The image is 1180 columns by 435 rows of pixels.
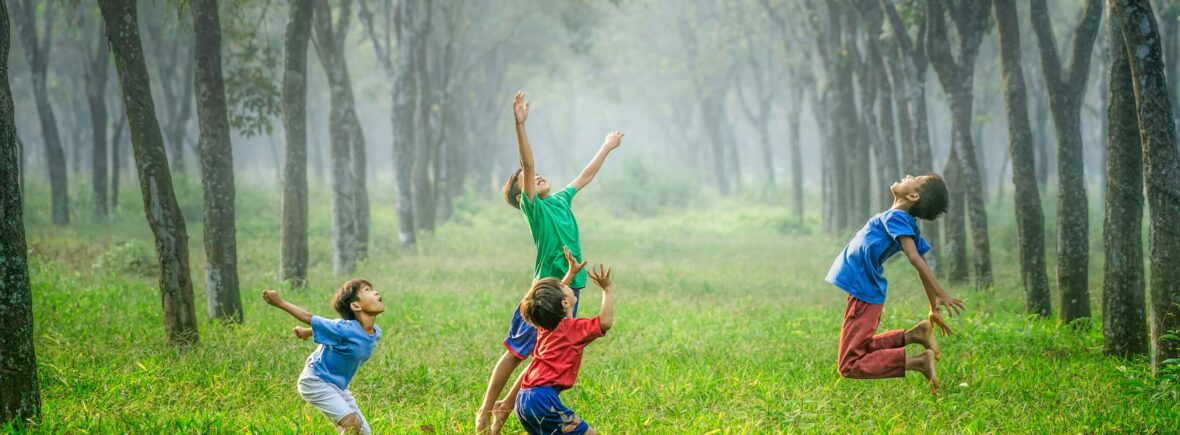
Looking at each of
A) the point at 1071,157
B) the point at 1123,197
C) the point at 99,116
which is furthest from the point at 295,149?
the point at 99,116

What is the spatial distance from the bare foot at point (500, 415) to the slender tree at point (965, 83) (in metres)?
7.92

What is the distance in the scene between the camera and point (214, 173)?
9625 mm

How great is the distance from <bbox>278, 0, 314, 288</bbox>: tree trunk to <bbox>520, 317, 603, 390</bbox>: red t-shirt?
8236mm

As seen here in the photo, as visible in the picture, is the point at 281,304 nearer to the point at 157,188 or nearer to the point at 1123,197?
the point at 157,188

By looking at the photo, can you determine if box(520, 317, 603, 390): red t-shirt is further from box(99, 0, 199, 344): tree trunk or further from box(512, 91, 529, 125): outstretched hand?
box(99, 0, 199, 344): tree trunk

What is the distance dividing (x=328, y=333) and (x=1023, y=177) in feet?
25.2

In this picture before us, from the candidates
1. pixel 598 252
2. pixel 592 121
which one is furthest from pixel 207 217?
pixel 592 121

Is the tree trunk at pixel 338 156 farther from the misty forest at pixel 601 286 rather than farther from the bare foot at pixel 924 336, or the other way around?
the bare foot at pixel 924 336

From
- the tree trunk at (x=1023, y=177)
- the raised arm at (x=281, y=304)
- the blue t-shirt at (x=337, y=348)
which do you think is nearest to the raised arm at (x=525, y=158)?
the blue t-shirt at (x=337, y=348)

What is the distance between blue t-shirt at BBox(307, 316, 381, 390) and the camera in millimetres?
5168

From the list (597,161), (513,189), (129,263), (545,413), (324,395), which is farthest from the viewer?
(129,263)

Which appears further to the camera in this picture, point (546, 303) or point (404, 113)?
point (404, 113)

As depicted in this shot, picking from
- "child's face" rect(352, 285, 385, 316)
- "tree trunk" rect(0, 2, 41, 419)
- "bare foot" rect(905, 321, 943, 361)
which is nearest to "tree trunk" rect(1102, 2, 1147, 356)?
"bare foot" rect(905, 321, 943, 361)

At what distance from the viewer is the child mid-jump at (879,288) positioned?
5980 mm
